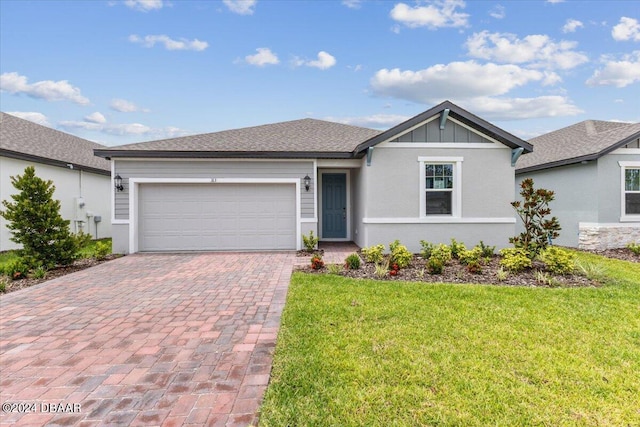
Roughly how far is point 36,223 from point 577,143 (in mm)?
17810

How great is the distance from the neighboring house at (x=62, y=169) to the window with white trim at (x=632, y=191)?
2027 centimetres

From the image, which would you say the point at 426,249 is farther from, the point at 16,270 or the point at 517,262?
the point at 16,270

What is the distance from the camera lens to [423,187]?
9.59m

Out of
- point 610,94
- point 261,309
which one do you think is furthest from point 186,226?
point 610,94

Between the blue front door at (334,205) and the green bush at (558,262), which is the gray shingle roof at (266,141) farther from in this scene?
the green bush at (558,262)

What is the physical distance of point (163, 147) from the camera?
10.0 meters

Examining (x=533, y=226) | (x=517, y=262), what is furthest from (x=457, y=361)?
(x=533, y=226)

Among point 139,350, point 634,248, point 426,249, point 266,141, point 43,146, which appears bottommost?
point 139,350

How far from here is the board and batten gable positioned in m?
9.49

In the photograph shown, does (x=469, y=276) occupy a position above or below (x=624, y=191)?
below

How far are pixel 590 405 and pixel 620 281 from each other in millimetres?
5399

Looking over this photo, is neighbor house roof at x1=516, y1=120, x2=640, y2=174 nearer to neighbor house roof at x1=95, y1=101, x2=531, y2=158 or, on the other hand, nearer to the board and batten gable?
neighbor house roof at x1=95, y1=101, x2=531, y2=158

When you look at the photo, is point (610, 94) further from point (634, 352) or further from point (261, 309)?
point (261, 309)

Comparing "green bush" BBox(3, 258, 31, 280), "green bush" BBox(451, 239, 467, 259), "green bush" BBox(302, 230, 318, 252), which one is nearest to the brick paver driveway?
"green bush" BBox(3, 258, 31, 280)
